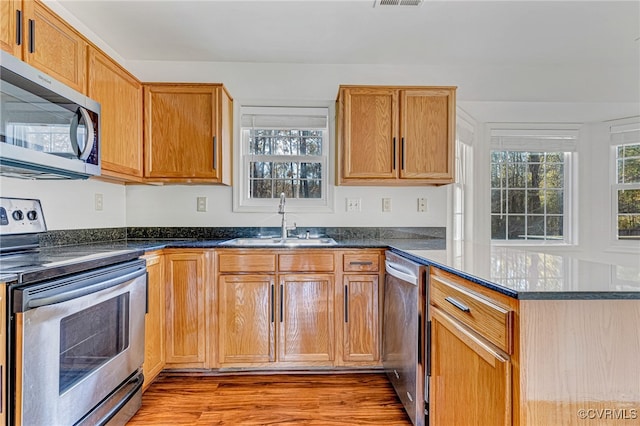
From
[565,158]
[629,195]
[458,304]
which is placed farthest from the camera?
[565,158]

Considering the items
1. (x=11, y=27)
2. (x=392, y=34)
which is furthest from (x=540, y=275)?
(x=11, y=27)

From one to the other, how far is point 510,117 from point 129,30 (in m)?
3.15

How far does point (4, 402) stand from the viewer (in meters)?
1.07

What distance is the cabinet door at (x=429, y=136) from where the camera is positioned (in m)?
2.44

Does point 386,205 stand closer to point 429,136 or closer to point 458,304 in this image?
point 429,136

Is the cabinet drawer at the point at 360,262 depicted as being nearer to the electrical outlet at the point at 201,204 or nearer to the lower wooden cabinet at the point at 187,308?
the lower wooden cabinet at the point at 187,308

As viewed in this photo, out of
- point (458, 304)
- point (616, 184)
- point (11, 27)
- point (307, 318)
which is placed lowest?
point (307, 318)

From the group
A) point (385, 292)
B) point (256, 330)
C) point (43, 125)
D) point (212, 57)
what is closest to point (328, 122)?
point (212, 57)

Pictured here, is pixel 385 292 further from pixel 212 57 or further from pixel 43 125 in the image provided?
pixel 212 57

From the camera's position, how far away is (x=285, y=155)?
9.36 feet

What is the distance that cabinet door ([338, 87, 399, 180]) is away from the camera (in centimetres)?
243
